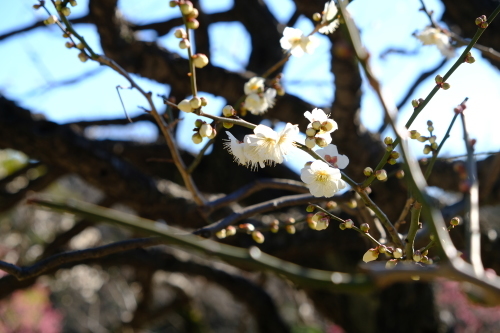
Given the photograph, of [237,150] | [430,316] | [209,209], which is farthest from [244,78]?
[430,316]

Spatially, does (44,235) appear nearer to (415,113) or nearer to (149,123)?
(149,123)

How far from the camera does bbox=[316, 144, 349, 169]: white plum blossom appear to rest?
0.72m

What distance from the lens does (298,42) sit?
0.97 meters

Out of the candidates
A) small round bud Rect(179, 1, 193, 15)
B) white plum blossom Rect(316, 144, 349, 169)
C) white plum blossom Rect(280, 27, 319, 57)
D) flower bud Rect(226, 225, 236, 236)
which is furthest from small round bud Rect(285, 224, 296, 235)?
small round bud Rect(179, 1, 193, 15)

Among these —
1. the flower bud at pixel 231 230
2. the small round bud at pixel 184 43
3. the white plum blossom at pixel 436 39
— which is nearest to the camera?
the small round bud at pixel 184 43

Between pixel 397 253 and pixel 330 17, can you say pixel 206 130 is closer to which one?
pixel 397 253

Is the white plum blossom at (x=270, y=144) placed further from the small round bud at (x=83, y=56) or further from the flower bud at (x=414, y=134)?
the small round bud at (x=83, y=56)

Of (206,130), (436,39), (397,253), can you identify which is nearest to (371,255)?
(397,253)

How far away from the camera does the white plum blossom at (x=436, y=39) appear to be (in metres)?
1.11

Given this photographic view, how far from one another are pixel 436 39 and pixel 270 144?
65cm

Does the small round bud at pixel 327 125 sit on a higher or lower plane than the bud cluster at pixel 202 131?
higher

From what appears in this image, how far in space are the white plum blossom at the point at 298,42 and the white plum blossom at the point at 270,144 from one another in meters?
0.33

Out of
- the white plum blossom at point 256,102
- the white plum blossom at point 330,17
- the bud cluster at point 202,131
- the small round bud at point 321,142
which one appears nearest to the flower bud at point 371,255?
the small round bud at point 321,142

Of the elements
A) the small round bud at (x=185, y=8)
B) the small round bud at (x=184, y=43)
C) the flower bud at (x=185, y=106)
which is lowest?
the flower bud at (x=185, y=106)
